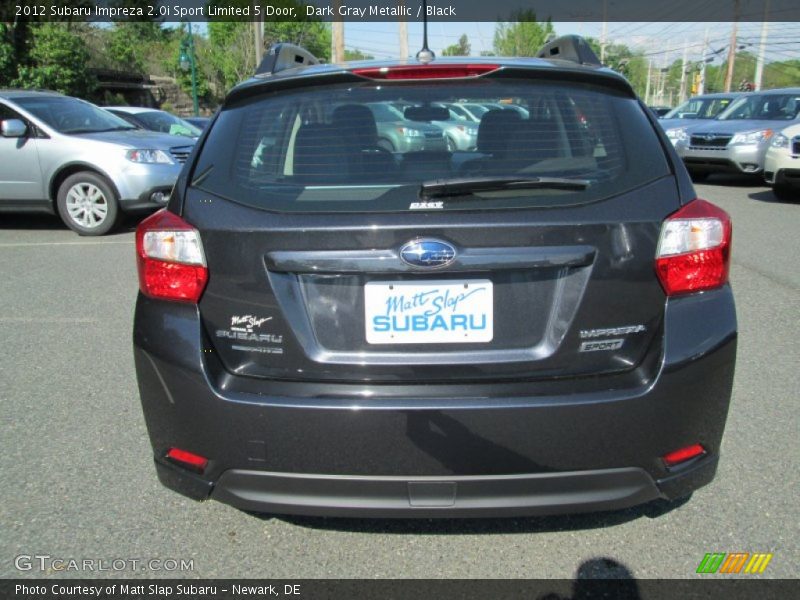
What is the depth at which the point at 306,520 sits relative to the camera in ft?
9.09

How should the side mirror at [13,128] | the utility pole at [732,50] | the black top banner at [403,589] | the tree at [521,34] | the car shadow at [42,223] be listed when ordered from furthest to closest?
the tree at [521,34]
the utility pole at [732,50]
the car shadow at [42,223]
the side mirror at [13,128]
the black top banner at [403,589]

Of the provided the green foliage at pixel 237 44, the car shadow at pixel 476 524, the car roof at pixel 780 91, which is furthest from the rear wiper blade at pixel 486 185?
the green foliage at pixel 237 44

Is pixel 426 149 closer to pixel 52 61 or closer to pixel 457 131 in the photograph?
pixel 457 131

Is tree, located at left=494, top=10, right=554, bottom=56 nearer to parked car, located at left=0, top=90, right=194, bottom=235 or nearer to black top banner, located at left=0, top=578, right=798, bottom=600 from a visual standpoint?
parked car, located at left=0, top=90, right=194, bottom=235

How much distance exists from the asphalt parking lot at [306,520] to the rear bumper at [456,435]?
1.29ft

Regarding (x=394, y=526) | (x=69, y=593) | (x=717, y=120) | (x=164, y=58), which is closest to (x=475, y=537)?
(x=394, y=526)

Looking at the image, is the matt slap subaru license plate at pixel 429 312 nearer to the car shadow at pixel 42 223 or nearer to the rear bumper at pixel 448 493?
the rear bumper at pixel 448 493

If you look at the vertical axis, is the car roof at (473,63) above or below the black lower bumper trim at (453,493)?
above

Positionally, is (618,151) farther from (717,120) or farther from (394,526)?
(717,120)

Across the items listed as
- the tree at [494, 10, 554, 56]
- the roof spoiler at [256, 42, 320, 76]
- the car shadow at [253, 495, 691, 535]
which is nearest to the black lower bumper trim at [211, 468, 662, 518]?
the car shadow at [253, 495, 691, 535]

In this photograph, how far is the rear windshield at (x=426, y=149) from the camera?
2.20 meters

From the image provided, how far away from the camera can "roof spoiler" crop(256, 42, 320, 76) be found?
9.57ft

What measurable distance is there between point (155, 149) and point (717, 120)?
10.4 meters

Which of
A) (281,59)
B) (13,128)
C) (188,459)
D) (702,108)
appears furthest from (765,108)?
(188,459)
